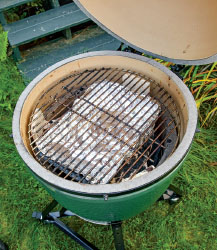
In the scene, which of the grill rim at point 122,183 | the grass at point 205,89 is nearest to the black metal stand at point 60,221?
the grill rim at point 122,183

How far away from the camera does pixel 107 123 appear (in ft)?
6.10

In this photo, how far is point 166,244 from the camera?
221 cm

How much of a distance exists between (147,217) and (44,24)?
2220 millimetres

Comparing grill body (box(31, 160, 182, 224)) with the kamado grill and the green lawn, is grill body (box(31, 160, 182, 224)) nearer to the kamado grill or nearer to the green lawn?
the kamado grill

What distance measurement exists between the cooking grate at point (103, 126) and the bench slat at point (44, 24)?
1.37 metres

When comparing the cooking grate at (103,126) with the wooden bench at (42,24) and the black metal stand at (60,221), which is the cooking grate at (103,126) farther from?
the wooden bench at (42,24)

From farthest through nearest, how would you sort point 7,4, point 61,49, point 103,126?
1. point 61,49
2. point 7,4
3. point 103,126

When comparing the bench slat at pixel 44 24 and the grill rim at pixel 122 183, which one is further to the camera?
the bench slat at pixel 44 24

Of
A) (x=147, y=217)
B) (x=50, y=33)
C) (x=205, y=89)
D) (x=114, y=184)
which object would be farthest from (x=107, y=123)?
(x=50, y=33)

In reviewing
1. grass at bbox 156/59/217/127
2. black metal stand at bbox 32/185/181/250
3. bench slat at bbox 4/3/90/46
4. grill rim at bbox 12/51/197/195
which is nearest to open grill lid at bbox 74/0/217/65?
grill rim at bbox 12/51/197/195

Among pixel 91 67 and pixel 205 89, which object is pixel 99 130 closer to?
pixel 91 67

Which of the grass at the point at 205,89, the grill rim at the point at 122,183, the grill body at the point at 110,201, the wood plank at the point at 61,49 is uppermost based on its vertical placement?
the grill rim at the point at 122,183

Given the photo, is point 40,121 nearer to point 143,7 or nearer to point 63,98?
point 63,98

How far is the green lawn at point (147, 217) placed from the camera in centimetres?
225
